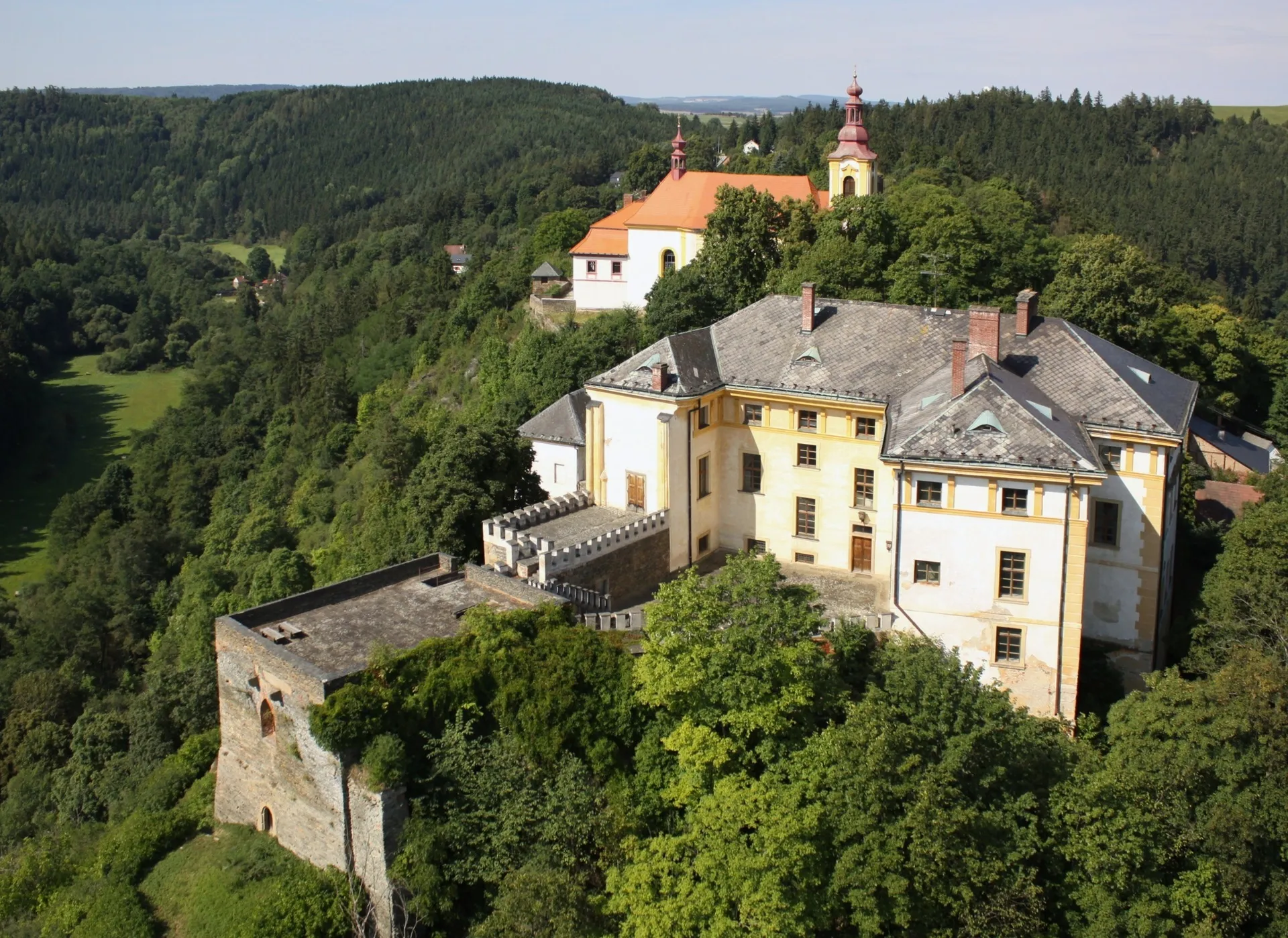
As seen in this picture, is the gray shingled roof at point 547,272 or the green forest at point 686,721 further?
the gray shingled roof at point 547,272

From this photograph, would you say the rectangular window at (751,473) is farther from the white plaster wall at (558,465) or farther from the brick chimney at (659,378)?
the white plaster wall at (558,465)

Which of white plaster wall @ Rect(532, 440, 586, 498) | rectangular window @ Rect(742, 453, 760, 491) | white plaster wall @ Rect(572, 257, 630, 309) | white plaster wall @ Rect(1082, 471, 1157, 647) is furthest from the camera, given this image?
white plaster wall @ Rect(572, 257, 630, 309)

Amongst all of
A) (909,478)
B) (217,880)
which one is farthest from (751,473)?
(217,880)

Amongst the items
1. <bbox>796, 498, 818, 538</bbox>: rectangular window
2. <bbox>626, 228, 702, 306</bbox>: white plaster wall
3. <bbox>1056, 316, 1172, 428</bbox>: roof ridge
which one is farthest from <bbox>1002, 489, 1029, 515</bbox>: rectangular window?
<bbox>626, 228, 702, 306</bbox>: white plaster wall

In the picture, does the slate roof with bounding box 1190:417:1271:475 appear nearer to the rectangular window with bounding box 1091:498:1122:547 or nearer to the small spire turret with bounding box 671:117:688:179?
the rectangular window with bounding box 1091:498:1122:547

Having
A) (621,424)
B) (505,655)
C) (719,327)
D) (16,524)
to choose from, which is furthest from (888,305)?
(16,524)

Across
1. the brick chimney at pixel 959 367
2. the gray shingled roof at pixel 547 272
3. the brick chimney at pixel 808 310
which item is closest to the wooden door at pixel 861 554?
the brick chimney at pixel 959 367
